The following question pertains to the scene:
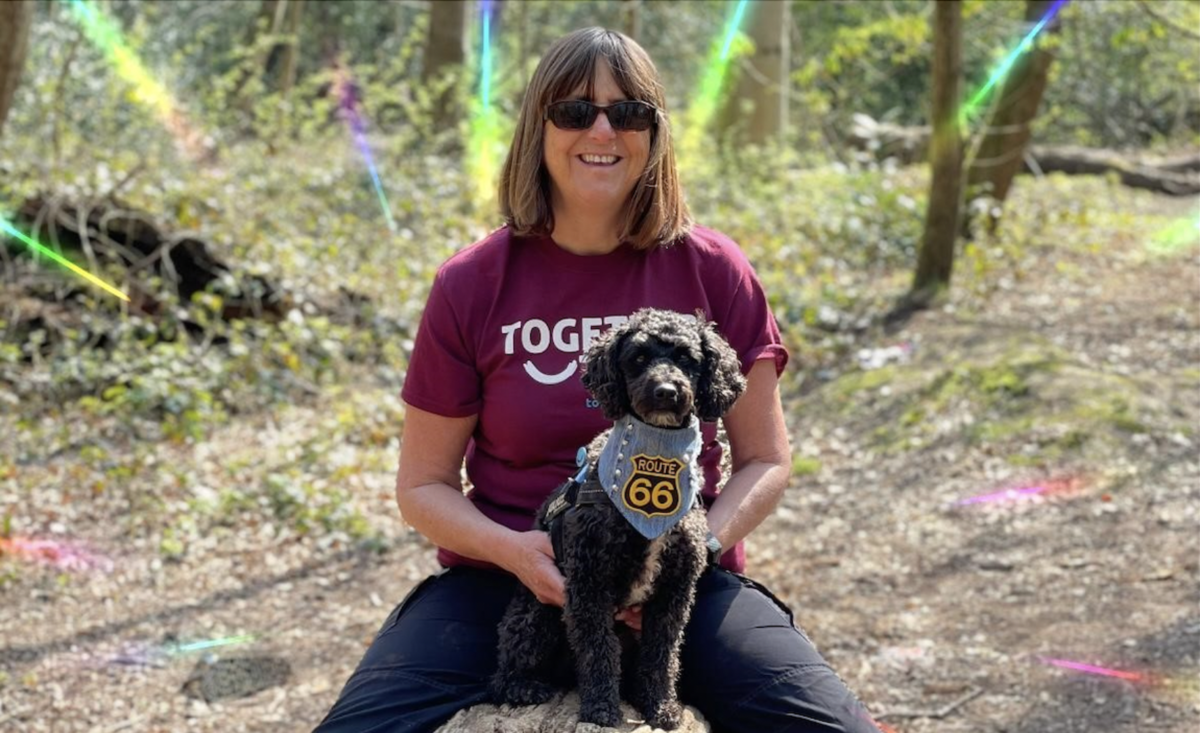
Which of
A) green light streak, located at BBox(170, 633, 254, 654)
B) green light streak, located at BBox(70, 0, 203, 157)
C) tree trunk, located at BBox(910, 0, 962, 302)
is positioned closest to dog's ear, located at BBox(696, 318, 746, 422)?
green light streak, located at BBox(170, 633, 254, 654)

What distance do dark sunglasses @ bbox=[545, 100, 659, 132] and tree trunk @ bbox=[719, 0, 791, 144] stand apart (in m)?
12.1

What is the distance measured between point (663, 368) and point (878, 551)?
147 inches

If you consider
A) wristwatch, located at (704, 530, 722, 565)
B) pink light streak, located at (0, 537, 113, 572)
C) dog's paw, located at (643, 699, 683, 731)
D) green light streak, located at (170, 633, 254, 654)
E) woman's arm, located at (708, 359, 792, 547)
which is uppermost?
woman's arm, located at (708, 359, 792, 547)

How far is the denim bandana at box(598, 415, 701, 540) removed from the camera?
7.88 feet

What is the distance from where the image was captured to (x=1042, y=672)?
4.38 m

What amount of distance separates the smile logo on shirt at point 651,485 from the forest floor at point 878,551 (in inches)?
88.2

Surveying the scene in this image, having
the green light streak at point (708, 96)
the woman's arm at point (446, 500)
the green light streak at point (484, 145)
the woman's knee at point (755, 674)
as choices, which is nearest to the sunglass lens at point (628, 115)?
the woman's arm at point (446, 500)

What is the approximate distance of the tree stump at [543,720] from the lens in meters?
2.50

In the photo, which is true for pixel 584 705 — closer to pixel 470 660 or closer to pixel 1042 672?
pixel 470 660

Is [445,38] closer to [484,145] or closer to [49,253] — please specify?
[484,145]

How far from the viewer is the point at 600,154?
293 cm

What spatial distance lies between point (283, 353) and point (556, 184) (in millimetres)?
5136

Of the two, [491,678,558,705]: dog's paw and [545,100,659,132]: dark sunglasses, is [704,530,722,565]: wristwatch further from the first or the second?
[545,100,659,132]: dark sunglasses

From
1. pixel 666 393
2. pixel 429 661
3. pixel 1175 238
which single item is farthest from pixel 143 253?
pixel 1175 238
